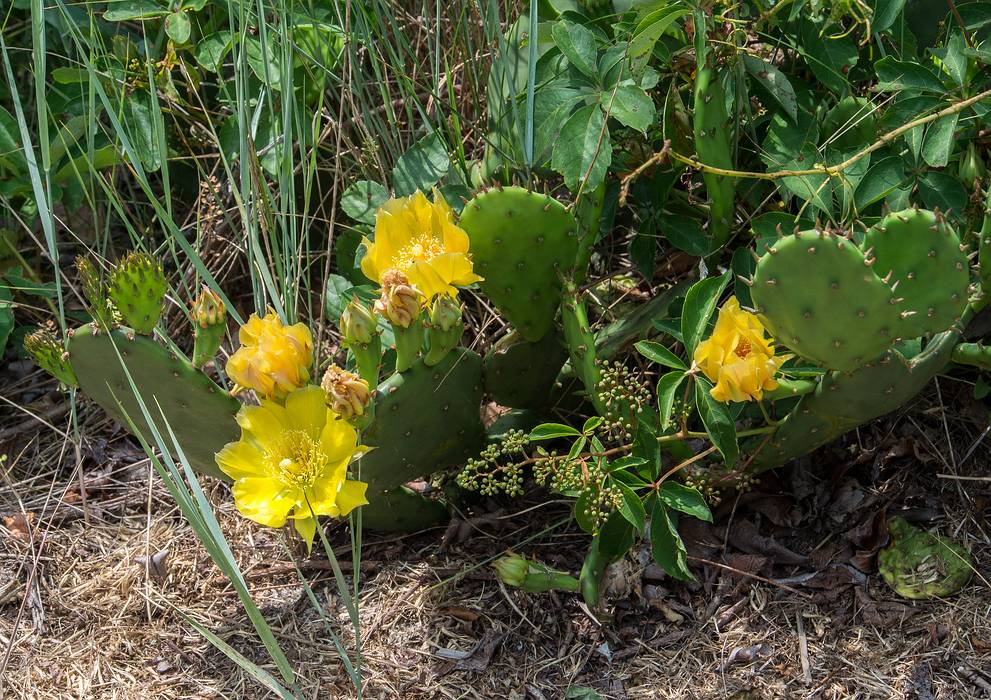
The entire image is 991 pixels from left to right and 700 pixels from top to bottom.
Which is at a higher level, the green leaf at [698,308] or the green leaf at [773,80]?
the green leaf at [773,80]

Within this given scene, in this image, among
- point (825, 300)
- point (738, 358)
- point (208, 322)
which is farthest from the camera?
point (208, 322)

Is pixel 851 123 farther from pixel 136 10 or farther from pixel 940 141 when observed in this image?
pixel 136 10

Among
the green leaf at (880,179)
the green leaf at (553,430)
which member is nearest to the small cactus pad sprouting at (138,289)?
the green leaf at (553,430)

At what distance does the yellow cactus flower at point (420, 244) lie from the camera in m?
1.33

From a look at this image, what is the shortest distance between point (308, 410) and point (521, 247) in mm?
404

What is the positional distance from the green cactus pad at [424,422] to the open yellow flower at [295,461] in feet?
0.39

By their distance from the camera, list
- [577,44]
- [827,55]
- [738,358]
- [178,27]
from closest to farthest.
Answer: [738,358] < [577,44] < [827,55] < [178,27]

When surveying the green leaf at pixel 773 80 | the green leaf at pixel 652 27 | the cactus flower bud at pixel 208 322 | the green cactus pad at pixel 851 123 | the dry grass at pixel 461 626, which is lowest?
the dry grass at pixel 461 626

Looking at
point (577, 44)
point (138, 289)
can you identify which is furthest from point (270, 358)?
point (577, 44)

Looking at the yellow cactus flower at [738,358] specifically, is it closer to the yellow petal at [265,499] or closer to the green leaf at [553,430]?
the green leaf at [553,430]

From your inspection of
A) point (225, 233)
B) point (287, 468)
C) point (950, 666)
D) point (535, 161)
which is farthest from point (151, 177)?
point (950, 666)

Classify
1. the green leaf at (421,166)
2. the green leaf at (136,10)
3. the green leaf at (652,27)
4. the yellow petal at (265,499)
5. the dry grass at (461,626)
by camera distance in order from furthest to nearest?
the green leaf at (136,10) → the green leaf at (421,166) → the dry grass at (461,626) → the green leaf at (652,27) → the yellow petal at (265,499)

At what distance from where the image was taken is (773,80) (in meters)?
1.54

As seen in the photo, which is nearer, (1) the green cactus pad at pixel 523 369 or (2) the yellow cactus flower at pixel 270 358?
(2) the yellow cactus flower at pixel 270 358
